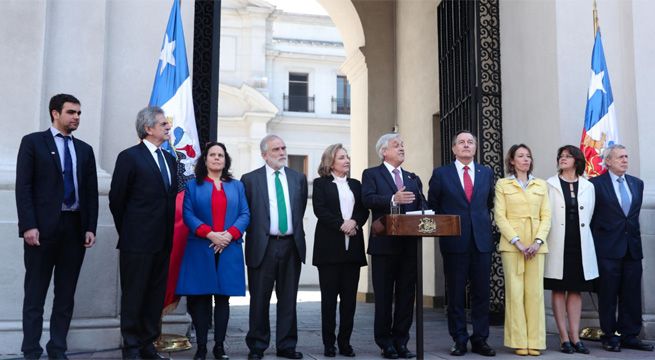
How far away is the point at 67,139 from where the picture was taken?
17.4ft

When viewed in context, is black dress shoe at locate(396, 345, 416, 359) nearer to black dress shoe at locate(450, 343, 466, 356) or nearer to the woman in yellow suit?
black dress shoe at locate(450, 343, 466, 356)

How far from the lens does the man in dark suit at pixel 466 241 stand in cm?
588

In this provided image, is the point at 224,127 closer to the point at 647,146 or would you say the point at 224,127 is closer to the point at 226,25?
the point at 226,25

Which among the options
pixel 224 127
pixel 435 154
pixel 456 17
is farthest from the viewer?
pixel 224 127

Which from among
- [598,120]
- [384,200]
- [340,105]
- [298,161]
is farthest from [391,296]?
[340,105]

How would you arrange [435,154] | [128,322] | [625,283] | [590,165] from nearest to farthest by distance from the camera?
[128,322] → [625,283] → [590,165] → [435,154]

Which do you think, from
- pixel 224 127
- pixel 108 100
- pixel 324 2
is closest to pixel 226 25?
pixel 224 127

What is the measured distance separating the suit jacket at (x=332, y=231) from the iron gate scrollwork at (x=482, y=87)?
312cm

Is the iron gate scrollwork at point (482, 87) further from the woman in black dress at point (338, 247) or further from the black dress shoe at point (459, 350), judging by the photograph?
the woman in black dress at point (338, 247)

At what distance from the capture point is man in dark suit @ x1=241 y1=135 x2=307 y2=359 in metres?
5.62

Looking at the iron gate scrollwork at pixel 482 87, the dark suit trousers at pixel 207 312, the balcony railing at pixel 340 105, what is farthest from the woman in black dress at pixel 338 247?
the balcony railing at pixel 340 105

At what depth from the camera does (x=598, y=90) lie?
23.5 feet

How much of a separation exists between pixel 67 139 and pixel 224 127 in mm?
24908

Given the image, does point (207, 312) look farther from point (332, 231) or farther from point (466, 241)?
point (466, 241)
